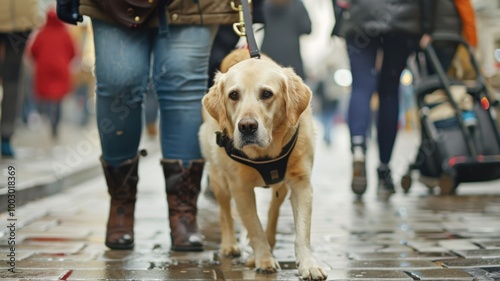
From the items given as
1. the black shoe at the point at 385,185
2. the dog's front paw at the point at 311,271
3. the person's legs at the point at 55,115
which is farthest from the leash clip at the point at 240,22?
the person's legs at the point at 55,115

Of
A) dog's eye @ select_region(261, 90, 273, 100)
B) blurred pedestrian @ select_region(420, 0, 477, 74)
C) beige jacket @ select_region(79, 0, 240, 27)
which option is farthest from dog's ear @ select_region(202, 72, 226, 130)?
blurred pedestrian @ select_region(420, 0, 477, 74)

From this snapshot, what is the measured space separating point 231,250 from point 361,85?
2.97 m

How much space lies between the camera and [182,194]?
4.41 metres

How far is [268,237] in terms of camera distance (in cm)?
424

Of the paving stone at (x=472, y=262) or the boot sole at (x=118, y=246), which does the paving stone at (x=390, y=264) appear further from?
the boot sole at (x=118, y=246)

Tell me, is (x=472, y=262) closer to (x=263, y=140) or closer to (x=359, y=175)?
(x=263, y=140)

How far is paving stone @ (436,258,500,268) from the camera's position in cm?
377

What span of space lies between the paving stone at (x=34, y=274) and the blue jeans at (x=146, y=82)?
3.15ft

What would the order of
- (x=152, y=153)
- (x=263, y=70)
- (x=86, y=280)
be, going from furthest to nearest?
(x=152, y=153), (x=263, y=70), (x=86, y=280)

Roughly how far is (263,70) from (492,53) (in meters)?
7.41

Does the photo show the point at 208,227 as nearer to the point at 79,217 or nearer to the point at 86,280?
the point at 79,217

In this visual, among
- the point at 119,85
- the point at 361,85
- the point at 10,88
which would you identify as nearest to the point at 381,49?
the point at 361,85

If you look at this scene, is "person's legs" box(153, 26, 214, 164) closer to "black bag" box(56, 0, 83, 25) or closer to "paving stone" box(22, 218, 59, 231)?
"black bag" box(56, 0, 83, 25)

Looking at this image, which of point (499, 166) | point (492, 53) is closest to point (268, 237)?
point (499, 166)
